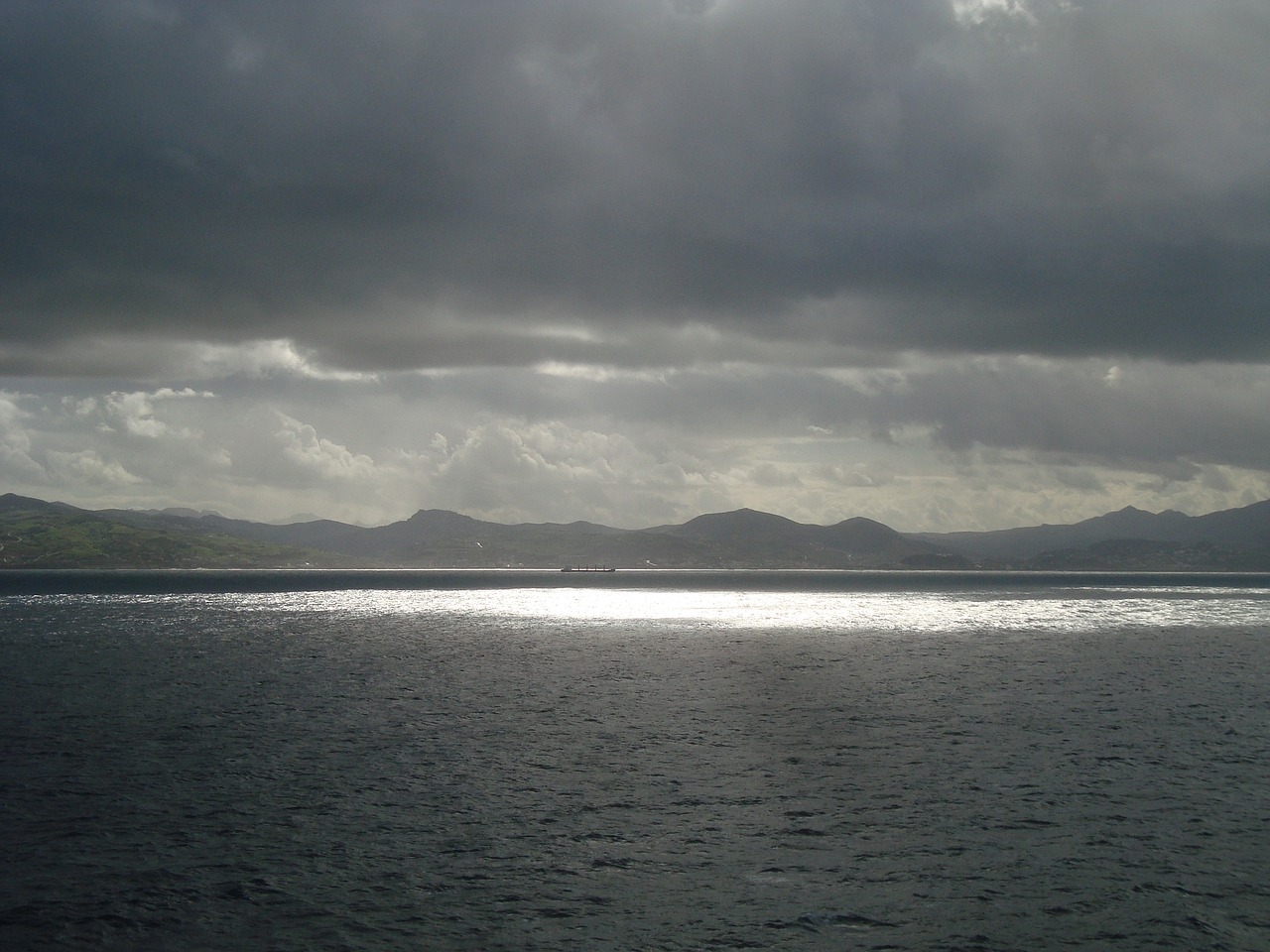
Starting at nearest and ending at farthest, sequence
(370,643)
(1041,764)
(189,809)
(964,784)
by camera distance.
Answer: (189,809), (964,784), (1041,764), (370,643)

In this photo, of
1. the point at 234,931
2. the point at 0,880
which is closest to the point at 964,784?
the point at 234,931

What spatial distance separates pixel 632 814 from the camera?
53.3 meters

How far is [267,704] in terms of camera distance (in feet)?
313

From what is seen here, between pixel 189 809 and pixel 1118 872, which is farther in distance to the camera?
pixel 189 809

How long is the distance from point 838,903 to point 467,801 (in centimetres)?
2526

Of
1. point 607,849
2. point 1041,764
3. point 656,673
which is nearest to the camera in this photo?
point 607,849

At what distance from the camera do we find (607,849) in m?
47.2

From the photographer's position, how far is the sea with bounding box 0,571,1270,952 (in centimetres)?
3831

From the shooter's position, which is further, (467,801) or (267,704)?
(267,704)

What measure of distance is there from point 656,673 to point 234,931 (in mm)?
90455

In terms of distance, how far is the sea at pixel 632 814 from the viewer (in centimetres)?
3831

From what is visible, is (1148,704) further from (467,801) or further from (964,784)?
(467,801)

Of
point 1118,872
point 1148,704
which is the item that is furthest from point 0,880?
point 1148,704

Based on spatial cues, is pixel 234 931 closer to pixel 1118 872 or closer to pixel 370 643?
pixel 1118 872
